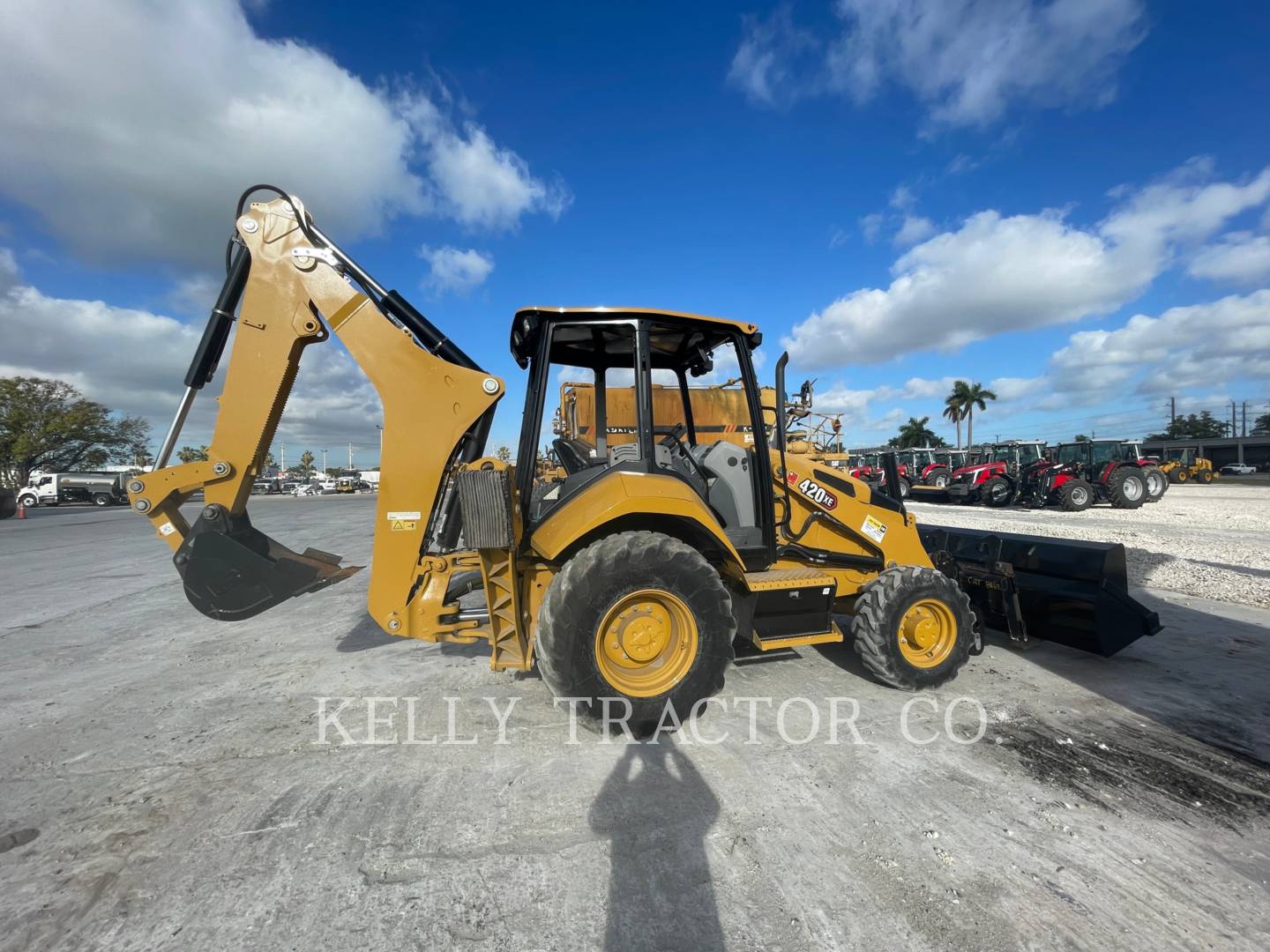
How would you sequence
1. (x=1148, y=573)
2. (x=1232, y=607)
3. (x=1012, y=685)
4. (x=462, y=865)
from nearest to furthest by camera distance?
(x=462, y=865) < (x=1012, y=685) < (x=1232, y=607) < (x=1148, y=573)

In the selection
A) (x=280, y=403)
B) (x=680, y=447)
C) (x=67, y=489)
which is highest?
(x=280, y=403)

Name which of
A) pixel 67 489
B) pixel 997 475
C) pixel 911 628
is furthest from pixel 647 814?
pixel 67 489

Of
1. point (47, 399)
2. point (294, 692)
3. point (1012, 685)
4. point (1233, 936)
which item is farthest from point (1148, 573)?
point (47, 399)

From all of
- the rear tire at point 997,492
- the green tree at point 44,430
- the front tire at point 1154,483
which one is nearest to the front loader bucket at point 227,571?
the rear tire at point 997,492

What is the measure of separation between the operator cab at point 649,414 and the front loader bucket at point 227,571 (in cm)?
157

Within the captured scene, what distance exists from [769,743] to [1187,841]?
1.68 m

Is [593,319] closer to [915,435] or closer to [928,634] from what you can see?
[928,634]

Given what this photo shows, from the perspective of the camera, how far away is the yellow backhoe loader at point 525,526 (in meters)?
3.06

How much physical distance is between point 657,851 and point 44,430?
196ft

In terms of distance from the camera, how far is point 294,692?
386 cm

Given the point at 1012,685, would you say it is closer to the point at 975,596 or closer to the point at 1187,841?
the point at 975,596

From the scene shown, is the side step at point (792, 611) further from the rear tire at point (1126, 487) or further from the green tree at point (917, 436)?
the green tree at point (917, 436)

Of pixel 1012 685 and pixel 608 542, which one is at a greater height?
pixel 608 542

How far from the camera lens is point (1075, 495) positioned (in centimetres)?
1627
